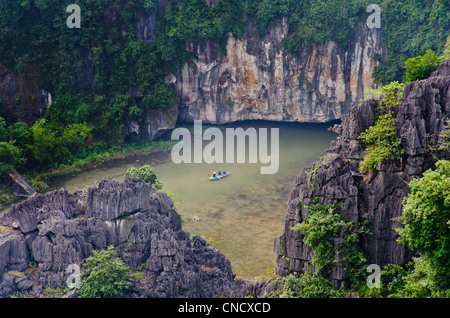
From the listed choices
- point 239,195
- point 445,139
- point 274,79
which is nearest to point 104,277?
point 445,139

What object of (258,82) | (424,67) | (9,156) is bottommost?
(9,156)

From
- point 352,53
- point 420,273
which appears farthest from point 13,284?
point 352,53

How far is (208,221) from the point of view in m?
26.7

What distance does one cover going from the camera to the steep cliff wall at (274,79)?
35.2m

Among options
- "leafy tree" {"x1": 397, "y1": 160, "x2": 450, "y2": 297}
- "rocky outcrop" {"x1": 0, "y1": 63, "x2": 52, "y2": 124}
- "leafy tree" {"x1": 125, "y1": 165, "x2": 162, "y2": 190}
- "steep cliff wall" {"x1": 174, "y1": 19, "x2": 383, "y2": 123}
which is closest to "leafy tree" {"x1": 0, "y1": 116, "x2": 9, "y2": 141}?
"rocky outcrop" {"x1": 0, "y1": 63, "x2": 52, "y2": 124}

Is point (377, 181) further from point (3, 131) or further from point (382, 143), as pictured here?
point (3, 131)

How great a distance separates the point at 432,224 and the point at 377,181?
235cm

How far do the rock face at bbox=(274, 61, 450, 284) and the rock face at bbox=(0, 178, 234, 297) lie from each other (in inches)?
157

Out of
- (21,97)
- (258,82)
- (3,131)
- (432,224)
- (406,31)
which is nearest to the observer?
(432,224)

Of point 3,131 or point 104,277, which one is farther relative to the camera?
point 3,131

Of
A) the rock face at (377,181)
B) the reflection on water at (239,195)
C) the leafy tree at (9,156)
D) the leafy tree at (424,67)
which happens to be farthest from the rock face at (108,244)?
the leafy tree at (9,156)

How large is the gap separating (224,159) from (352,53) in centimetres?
970

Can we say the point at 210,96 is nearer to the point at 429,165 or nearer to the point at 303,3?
the point at 303,3

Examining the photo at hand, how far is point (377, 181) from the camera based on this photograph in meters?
16.0
